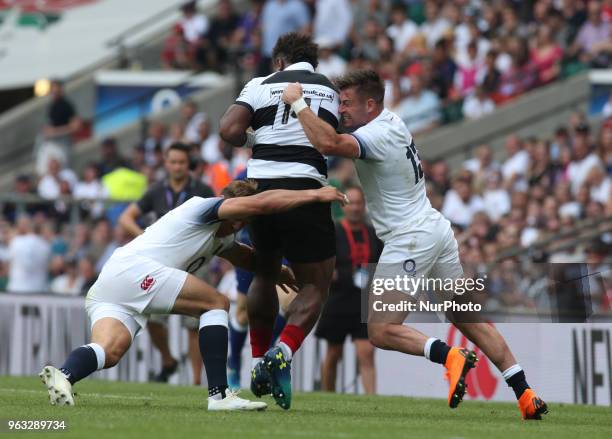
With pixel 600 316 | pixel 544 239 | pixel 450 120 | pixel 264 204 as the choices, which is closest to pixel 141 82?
pixel 450 120

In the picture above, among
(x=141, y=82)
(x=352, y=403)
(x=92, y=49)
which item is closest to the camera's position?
(x=352, y=403)

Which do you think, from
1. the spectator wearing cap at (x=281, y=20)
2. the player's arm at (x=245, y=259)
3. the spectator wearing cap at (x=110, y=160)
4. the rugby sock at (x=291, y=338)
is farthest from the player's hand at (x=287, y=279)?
the spectator wearing cap at (x=281, y=20)

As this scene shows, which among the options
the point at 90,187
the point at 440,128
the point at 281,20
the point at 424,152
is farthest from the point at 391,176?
the point at 281,20

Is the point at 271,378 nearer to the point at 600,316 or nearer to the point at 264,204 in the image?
the point at 264,204

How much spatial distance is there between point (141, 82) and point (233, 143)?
16748 millimetres

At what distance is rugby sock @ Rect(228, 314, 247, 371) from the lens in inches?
578

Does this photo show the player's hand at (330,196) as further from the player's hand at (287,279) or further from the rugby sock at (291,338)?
the player's hand at (287,279)

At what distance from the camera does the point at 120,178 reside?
22500 mm

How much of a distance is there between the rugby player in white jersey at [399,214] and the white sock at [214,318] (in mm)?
1024

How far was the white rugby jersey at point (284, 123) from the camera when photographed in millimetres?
10461

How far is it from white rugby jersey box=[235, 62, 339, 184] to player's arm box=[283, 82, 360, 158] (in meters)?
0.37

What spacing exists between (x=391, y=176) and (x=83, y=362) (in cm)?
246

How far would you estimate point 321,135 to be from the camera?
9891 mm

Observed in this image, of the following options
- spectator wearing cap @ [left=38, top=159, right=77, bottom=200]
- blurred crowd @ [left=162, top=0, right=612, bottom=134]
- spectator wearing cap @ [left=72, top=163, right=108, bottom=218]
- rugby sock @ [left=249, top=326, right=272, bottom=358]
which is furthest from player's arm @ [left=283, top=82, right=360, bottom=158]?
spectator wearing cap @ [left=38, top=159, right=77, bottom=200]
